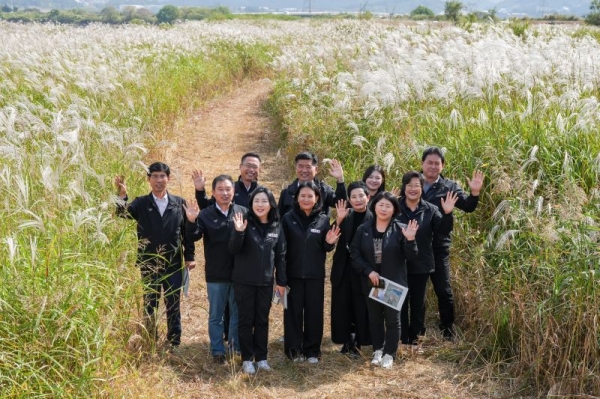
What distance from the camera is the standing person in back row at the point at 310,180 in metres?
5.41

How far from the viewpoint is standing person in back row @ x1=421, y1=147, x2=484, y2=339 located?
518 centimetres

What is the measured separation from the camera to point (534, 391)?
14.5 ft

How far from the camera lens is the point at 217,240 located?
16.1 feet

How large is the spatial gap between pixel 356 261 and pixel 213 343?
4.08 feet

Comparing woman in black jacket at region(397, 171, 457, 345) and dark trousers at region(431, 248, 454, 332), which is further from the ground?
woman in black jacket at region(397, 171, 457, 345)

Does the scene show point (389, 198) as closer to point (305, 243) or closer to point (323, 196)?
point (305, 243)

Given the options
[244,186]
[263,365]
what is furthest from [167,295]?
[244,186]

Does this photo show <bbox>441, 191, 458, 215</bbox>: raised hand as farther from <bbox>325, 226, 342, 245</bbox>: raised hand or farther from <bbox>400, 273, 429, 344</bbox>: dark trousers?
<bbox>325, 226, 342, 245</bbox>: raised hand

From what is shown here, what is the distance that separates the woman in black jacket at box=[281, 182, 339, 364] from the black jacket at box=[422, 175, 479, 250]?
0.87m

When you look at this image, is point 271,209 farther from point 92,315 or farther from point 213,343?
point 92,315

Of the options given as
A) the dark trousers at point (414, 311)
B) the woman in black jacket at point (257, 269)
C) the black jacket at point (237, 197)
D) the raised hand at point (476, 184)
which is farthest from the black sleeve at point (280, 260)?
the raised hand at point (476, 184)

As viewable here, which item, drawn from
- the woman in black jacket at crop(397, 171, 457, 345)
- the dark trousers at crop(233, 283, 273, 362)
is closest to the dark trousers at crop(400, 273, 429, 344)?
the woman in black jacket at crop(397, 171, 457, 345)

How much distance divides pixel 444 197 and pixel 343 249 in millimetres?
893

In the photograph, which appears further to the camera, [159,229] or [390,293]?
[159,229]
